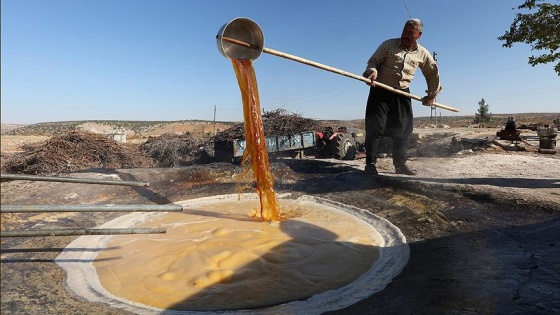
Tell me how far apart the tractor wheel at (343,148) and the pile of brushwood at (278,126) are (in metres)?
1.14

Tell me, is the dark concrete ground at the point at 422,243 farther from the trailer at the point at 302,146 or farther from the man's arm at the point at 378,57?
the trailer at the point at 302,146

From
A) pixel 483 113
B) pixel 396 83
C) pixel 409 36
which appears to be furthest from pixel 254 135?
pixel 483 113

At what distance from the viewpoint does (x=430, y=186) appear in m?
4.43

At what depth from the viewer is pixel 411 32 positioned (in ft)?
15.8

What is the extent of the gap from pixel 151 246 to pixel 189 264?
67 cm

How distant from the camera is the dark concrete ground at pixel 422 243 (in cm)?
188

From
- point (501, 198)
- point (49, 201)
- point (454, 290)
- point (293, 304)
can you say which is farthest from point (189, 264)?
point (501, 198)

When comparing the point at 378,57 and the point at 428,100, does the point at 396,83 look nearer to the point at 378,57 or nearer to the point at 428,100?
the point at 378,57

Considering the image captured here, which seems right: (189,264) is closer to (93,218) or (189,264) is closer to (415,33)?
(93,218)

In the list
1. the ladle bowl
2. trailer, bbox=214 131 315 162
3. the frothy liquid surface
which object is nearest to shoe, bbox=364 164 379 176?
the frothy liquid surface

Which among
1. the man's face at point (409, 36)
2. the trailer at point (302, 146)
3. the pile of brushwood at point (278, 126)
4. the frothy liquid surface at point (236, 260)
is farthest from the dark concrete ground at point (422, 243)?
the pile of brushwood at point (278, 126)

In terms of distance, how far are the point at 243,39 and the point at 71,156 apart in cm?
772

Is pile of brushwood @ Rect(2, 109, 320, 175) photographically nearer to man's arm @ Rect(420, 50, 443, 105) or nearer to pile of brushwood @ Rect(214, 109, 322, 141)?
pile of brushwood @ Rect(214, 109, 322, 141)

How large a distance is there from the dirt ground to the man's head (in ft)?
6.54
